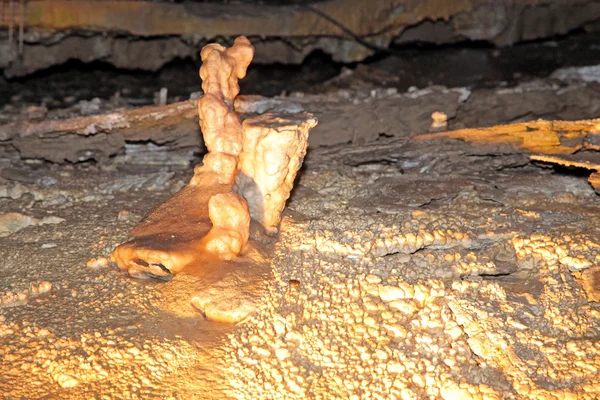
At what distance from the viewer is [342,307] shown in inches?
102

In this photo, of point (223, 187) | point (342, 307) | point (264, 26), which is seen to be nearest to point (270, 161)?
point (223, 187)

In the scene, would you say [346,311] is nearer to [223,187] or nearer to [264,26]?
[223,187]

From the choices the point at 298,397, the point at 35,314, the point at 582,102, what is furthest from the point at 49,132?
the point at 582,102

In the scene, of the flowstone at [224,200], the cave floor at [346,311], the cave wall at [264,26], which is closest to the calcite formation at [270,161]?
the flowstone at [224,200]

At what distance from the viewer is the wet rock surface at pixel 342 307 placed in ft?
7.43

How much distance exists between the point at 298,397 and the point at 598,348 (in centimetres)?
110

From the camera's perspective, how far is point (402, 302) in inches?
103

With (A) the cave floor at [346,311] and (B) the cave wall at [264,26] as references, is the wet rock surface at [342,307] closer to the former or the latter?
(A) the cave floor at [346,311]

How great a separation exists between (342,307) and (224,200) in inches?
26.0

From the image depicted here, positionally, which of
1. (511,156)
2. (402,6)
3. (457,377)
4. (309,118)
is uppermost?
(402,6)

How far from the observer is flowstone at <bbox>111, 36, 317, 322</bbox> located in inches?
108

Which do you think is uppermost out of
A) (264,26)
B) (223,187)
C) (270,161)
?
(264,26)

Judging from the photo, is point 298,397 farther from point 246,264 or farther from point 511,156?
point 511,156

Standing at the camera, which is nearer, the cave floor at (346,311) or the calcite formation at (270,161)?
the cave floor at (346,311)
